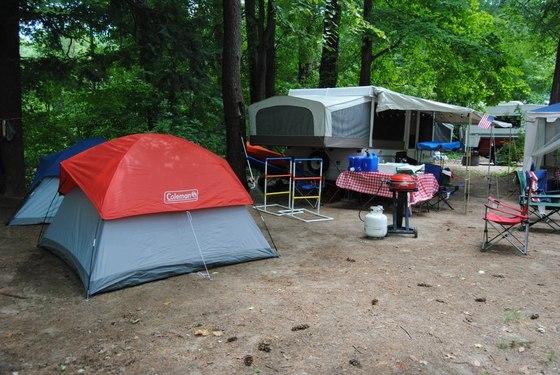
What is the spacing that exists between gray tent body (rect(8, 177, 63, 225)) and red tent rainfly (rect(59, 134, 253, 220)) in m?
1.86

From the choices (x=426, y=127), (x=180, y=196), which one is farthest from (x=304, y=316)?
(x=426, y=127)

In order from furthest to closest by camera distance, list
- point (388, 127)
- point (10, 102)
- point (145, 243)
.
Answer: point (388, 127) < point (10, 102) < point (145, 243)

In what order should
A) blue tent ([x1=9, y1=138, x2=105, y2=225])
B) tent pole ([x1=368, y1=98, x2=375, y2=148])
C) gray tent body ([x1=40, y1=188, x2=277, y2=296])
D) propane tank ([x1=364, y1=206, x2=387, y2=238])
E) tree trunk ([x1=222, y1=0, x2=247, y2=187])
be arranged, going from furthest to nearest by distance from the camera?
1. tent pole ([x1=368, y1=98, x2=375, y2=148])
2. tree trunk ([x1=222, y1=0, x2=247, y2=187])
3. blue tent ([x1=9, y1=138, x2=105, y2=225])
4. propane tank ([x1=364, y1=206, x2=387, y2=238])
5. gray tent body ([x1=40, y1=188, x2=277, y2=296])

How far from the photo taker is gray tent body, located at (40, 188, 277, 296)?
4.64m

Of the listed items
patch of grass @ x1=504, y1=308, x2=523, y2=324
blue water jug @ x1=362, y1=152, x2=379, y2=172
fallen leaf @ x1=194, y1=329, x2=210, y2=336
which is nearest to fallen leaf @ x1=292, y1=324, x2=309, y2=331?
fallen leaf @ x1=194, y1=329, x2=210, y2=336

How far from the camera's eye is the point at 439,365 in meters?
3.19

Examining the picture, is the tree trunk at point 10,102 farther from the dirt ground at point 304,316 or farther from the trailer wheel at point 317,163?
the trailer wheel at point 317,163

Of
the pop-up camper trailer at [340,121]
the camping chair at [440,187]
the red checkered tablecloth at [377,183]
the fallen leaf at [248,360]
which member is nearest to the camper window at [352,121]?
the pop-up camper trailer at [340,121]

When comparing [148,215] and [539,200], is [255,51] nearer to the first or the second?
[539,200]

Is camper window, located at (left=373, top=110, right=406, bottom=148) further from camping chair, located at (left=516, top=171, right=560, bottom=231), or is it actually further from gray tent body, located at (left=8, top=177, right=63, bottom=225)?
gray tent body, located at (left=8, top=177, right=63, bottom=225)

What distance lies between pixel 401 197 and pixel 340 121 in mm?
2936

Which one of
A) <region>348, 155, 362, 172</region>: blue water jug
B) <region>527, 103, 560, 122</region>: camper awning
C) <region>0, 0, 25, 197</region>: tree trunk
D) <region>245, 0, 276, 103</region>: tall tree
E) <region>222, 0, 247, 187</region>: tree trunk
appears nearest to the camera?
<region>0, 0, 25, 197</region>: tree trunk

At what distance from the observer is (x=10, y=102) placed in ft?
28.4

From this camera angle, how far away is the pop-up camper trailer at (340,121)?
9414mm
